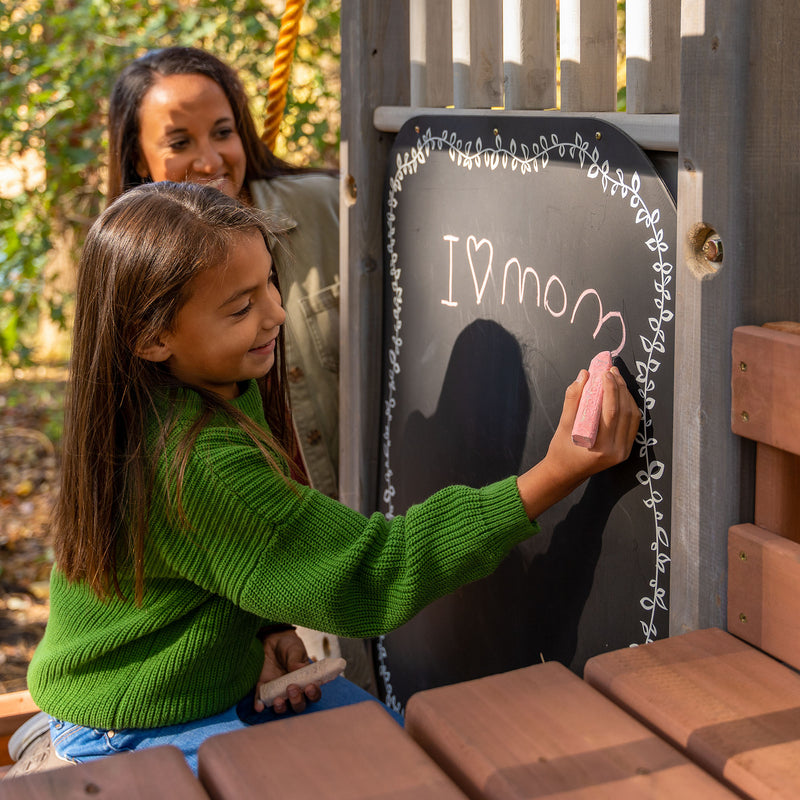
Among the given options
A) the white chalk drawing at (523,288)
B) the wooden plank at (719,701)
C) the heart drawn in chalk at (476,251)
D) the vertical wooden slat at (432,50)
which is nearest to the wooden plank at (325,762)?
the wooden plank at (719,701)

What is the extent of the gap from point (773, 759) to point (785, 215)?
62 cm

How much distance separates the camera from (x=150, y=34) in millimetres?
4297

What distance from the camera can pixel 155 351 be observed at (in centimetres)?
157

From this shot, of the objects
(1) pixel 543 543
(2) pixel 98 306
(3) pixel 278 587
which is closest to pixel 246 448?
(3) pixel 278 587

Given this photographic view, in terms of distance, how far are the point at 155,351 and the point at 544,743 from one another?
79 cm

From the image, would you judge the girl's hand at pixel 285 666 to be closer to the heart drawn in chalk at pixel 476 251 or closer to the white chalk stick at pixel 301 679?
the white chalk stick at pixel 301 679

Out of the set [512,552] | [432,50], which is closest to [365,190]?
[432,50]

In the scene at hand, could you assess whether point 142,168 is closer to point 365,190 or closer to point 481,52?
point 365,190

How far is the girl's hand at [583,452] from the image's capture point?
57.7 inches

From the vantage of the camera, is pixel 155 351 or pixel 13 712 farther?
pixel 13 712

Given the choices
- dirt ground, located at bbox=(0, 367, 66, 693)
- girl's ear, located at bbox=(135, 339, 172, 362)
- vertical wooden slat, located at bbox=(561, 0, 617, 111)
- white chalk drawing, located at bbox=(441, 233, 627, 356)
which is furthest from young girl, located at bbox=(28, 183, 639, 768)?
dirt ground, located at bbox=(0, 367, 66, 693)

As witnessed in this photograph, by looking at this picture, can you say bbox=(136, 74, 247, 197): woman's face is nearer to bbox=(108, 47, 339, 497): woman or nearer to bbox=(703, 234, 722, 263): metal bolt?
bbox=(108, 47, 339, 497): woman

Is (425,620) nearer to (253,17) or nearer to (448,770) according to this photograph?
(448,770)

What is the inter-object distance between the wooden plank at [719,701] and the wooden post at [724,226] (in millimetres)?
A: 123
